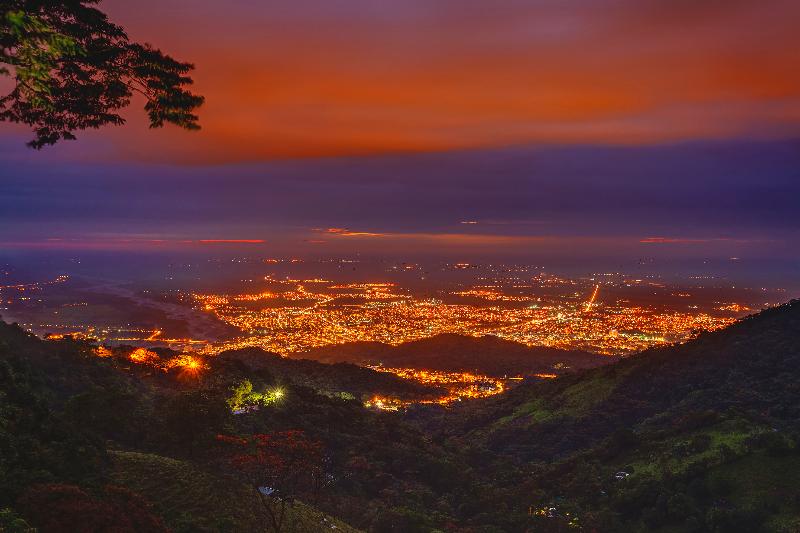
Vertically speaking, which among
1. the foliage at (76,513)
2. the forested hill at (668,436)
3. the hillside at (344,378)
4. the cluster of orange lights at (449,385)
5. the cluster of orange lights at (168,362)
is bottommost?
the cluster of orange lights at (449,385)

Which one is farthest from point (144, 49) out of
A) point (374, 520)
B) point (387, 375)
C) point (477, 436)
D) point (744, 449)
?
point (387, 375)

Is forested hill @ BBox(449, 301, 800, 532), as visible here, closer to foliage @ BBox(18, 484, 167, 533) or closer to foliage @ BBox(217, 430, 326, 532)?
foliage @ BBox(217, 430, 326, 532)

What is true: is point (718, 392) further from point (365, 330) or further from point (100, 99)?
point (365, 330)

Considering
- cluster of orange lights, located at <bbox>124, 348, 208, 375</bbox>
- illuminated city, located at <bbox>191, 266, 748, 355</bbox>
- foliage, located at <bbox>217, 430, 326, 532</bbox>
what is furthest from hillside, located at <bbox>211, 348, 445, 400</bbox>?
foliage, located at <bbox>217, 430, 326, 532</bbox>

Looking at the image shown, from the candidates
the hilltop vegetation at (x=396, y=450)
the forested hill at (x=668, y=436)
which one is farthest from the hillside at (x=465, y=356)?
the hilltop vegetation at (x=396, y=450)

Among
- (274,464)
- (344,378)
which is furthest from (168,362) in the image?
(274,464)

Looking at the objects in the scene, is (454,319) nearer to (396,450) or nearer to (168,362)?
(168,362)

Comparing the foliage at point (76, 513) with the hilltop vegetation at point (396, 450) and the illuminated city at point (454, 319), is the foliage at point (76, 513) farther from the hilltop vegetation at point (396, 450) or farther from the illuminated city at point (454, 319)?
the illuminated city at point (454, 319)
